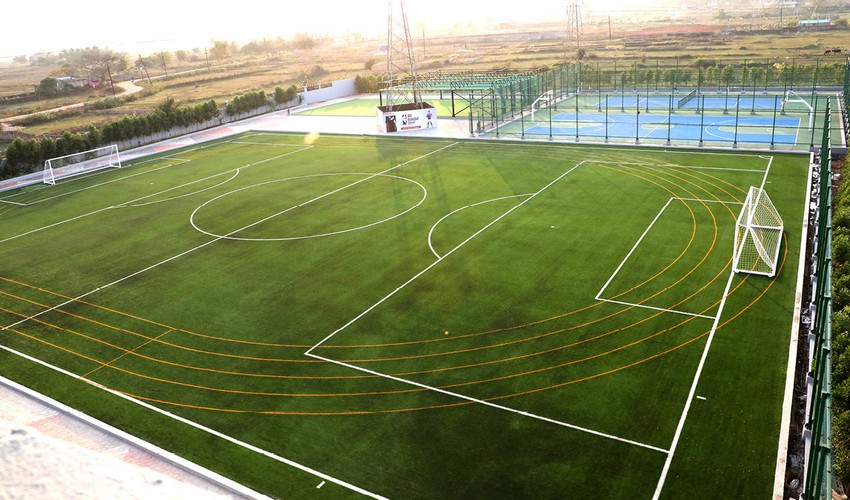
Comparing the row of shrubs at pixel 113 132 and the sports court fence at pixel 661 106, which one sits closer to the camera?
the sports court fence at pixel 661 106

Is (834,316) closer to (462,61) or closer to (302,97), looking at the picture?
(302,97)

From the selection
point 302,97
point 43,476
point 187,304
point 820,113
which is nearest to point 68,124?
point 302,97

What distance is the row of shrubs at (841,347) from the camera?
1303 cm

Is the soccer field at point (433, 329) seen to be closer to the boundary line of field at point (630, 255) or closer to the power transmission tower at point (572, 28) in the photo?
the boundary line of field at point (630, 255)

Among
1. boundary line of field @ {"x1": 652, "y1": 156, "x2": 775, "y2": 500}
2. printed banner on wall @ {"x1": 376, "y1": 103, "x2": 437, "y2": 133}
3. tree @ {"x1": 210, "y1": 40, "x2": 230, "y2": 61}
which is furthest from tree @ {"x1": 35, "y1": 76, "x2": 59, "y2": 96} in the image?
boundary line of field @ {"x1": 652, "y1": 156, "x2": 775, "y2": 500}

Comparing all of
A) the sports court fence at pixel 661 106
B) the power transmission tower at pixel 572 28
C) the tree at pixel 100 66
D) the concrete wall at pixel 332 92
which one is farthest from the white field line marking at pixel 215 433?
the tree at pixel 100 66

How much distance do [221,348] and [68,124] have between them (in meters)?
64.2

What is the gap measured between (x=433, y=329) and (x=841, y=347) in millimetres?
10947

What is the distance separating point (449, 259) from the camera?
1022 inches

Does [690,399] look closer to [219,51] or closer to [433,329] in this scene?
[433,329]

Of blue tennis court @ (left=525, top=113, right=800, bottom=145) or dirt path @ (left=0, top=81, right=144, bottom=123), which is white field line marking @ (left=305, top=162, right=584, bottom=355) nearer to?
blue tennis court @ (left=525, top=113, right=800, bottom=145)

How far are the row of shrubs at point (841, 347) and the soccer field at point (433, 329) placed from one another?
1406 mm

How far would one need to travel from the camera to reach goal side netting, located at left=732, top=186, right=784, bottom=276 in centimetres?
2319

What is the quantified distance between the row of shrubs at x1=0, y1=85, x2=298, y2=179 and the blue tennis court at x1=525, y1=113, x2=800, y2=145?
30.9 metres
